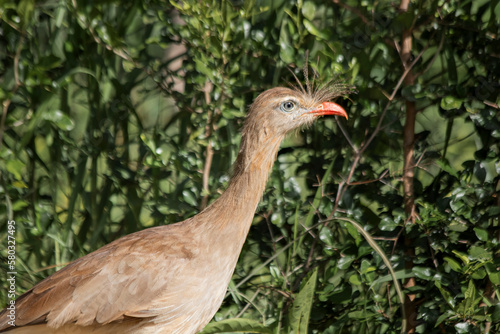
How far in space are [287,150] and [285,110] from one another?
1.33 ft

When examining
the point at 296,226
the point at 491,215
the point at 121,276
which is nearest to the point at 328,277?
the point at 296,226

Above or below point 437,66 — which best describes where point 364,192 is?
below

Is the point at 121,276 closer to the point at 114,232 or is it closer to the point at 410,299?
the point at 114,232

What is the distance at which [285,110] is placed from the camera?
2.01 metres

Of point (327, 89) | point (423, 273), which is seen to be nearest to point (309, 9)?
point (327, 89)

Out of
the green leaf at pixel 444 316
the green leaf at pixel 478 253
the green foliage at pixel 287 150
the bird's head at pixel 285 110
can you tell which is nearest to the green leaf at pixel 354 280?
the green foliage at pixel 287 150

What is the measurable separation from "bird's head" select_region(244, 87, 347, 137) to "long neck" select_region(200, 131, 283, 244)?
0.03 m

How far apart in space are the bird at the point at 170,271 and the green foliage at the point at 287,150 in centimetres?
27

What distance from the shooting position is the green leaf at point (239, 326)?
2.07 m

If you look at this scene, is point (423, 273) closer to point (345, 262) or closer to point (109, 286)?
point (345, 262)

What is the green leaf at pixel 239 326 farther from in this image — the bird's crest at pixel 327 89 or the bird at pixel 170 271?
the bird's crest at pixel 327 89

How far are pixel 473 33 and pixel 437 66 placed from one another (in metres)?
0.21

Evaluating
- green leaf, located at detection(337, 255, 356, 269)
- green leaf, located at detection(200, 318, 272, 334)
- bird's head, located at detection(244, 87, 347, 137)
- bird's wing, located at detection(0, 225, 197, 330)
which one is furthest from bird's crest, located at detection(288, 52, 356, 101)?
green leaf, located at detection(200, 318, 272, 334)

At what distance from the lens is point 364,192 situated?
228 centimetres
